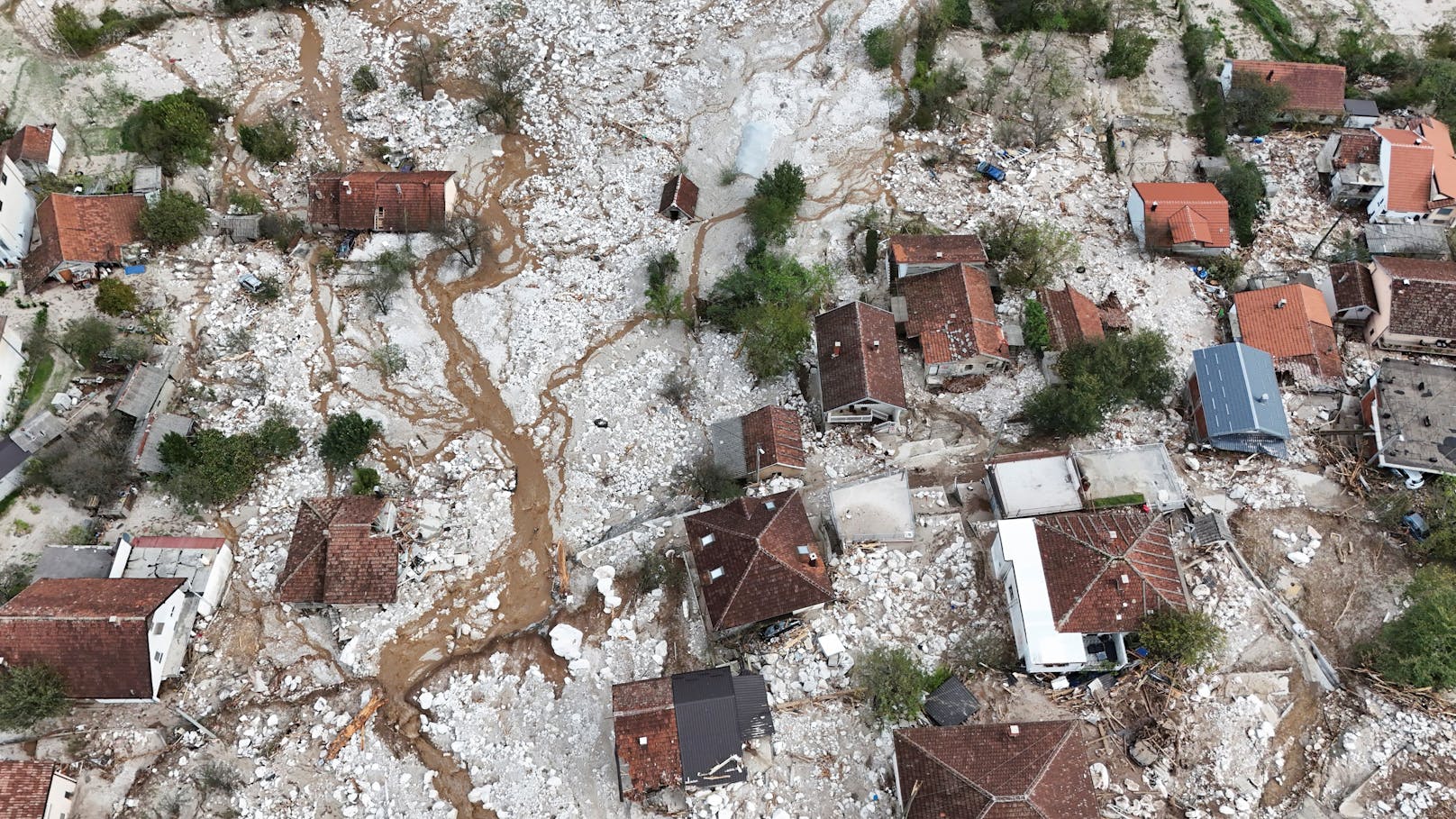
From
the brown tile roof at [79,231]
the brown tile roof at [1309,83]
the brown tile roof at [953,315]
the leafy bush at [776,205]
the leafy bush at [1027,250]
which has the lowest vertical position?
the brown tile roof at [953,315]

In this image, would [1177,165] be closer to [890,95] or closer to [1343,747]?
[890,95]

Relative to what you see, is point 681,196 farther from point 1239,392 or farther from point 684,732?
point 1239,392

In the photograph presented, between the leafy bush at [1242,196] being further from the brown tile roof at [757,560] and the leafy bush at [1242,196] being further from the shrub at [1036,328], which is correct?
the brown tile roof at [757,560]

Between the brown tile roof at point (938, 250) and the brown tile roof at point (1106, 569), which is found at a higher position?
the brown tile roof at point (938, 250)

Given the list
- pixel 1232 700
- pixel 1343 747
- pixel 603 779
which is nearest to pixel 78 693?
Answer: pixel 603 779

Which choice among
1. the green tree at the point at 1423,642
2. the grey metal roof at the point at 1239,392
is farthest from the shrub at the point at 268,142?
the green tree at the point at 1423,642

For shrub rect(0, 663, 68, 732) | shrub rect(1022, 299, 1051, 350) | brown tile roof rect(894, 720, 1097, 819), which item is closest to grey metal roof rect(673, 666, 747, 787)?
brown tile roof rect(894, 720, 1097, 819)

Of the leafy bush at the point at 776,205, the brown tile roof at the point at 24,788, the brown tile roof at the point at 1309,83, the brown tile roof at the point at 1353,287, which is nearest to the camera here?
the brown tile roof at the point at 24,788

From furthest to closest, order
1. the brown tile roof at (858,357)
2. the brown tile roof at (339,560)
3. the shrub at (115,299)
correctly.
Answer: the shrub at (115,299) → the brown tile roof at (858,357) → the brown tile roof at (339,560)
